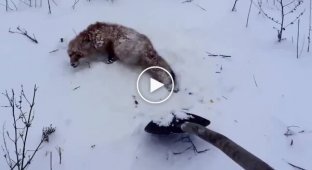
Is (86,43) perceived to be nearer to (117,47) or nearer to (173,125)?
(117,47)

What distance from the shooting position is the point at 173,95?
4.14 m

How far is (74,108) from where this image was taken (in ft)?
13.3

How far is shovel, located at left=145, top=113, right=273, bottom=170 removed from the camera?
3.00 meters

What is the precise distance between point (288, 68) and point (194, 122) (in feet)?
4.11

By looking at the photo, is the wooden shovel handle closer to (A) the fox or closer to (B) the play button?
(B) the play button

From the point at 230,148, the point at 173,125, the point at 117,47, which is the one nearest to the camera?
the point at 230,148

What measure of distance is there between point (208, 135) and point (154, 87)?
936mm

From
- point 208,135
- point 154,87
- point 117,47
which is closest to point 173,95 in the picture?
point 154,87

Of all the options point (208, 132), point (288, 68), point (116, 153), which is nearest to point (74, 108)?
point (116, 153)

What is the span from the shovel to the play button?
1.05ft

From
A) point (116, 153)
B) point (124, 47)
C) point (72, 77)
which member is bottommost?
point (116, 153)

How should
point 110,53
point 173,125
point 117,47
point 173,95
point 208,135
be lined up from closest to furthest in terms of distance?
1. point 208,135
2. point 173,125
3. point 173,95
4. point 117,47
5. point 110,53

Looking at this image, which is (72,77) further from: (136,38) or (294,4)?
(294,4)

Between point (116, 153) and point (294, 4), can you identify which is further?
point (294, 4)
